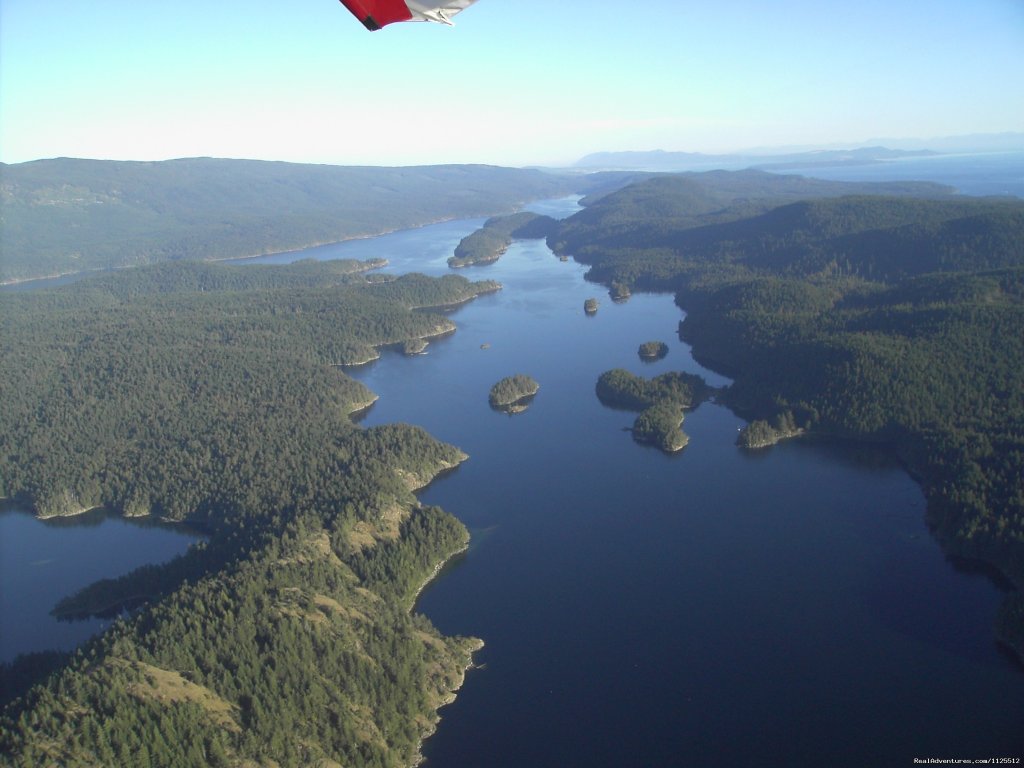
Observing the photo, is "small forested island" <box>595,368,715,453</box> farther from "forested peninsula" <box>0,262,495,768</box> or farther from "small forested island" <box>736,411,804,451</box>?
"forested peninsula" <box>0,262,495,768</box>

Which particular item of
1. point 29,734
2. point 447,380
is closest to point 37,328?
point 447,380

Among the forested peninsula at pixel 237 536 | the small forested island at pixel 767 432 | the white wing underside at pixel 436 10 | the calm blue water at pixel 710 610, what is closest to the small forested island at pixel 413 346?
the forested peninsula at pixel 237 536

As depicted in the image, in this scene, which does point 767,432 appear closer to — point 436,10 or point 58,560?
point 58,560

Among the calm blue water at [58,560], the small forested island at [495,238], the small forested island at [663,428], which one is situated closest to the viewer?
the calm blue water at [58,560]

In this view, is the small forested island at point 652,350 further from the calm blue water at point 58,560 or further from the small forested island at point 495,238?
the small forested island at point 495,238

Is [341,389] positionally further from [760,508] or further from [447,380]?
[760,508]
